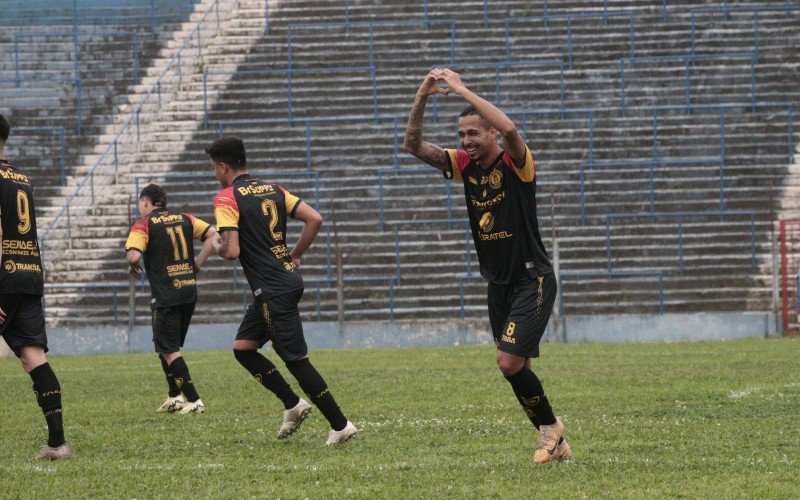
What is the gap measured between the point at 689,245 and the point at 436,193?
4721 mm

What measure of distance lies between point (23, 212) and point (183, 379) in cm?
320

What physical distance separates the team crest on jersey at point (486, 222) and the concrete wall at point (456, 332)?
1317 centimetres

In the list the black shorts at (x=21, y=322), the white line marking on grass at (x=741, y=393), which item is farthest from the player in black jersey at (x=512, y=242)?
the white line marking on grass at (x=741, y=393)

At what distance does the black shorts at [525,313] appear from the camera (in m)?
7.20

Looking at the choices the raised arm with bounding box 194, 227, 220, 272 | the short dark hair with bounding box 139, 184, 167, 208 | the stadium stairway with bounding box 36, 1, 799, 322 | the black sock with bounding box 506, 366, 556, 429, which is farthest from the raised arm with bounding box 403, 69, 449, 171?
the stadium stairway with bounding box 36, 1, 799, 322

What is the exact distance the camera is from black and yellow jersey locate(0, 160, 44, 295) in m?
8.08

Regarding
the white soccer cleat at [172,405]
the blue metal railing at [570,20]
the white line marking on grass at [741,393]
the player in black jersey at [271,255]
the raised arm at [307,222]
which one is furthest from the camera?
the blue metal railing at [570,20]

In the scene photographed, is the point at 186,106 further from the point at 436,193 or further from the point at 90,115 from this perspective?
the point at 436,193

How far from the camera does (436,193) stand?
24.5m

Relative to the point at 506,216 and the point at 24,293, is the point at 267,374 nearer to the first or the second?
the point at 24,293

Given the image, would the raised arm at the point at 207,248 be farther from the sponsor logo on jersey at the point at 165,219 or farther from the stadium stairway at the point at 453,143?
the stadium stairway at the point at 453,143

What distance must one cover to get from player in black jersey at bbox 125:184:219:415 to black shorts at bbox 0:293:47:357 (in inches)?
120

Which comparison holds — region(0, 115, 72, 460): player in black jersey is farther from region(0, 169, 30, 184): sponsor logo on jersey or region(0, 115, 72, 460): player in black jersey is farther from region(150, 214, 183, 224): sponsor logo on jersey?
region(150, 214, 183, 224): sponsor logo on jersey

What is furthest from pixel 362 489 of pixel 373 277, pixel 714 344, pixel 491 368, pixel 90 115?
pixel 90 115
